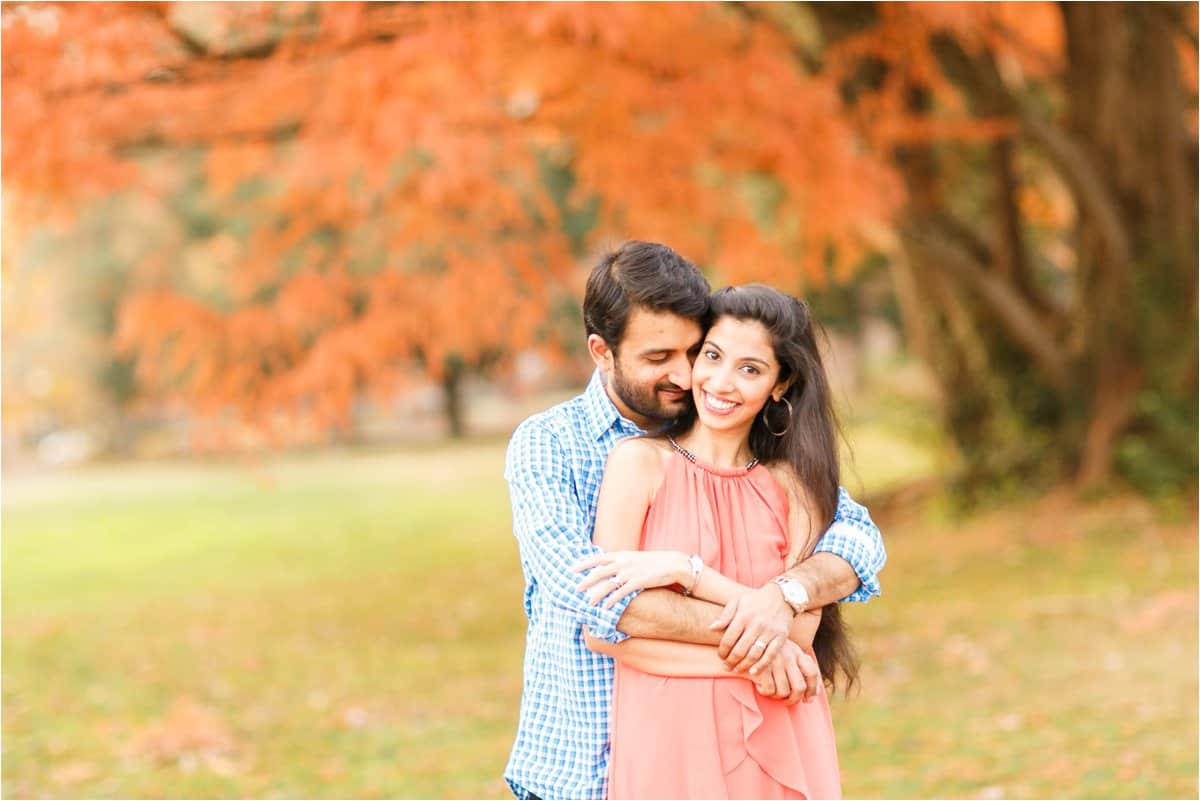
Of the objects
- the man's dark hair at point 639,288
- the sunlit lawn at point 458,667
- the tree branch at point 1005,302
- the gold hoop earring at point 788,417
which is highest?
the tree branch at point 1005,302

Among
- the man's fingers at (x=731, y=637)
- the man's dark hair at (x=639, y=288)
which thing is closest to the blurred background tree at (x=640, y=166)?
the man's dark hair at (x=639, y=288)

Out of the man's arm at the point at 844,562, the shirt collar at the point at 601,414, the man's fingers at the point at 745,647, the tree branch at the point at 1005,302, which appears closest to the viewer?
the man's fingers at the point at 745,647

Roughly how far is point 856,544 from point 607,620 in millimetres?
500

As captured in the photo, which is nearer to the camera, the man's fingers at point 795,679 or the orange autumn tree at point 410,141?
the man's fingers at point 795,679

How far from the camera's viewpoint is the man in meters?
2.23

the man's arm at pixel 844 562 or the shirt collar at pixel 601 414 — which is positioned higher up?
the shirt collar at pixel 601 414

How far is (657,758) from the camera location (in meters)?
2.25

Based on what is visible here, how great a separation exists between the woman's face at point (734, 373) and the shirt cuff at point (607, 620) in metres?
0.39

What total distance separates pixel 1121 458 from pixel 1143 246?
165 centimetres

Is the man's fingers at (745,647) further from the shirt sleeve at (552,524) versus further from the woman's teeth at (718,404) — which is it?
the woman's teeth at (718,404)

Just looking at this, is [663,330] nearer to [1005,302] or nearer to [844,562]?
[844,562]

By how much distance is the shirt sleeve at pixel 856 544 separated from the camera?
7.68 ft

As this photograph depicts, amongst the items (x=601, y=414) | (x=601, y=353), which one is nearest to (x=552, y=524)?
(x=601, y=414)

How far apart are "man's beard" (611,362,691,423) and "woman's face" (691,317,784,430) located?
0.10m
